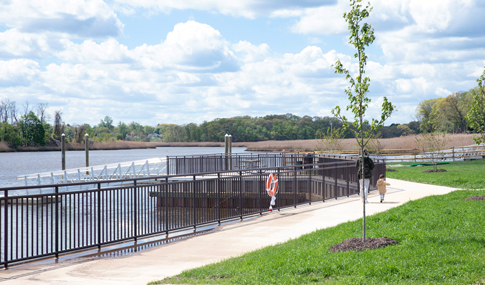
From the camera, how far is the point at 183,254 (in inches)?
Answer: 325

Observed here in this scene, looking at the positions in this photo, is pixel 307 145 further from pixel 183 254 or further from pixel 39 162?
pixel 183 254

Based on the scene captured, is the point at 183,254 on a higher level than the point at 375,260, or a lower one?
lower

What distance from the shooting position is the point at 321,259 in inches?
270

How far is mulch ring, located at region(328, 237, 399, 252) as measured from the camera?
7.50m

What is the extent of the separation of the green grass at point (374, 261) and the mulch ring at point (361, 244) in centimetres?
21

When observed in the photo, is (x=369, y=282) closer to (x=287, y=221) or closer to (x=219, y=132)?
(x=287, y=221)

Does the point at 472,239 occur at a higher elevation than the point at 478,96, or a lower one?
lower

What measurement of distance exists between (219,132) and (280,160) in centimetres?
10530

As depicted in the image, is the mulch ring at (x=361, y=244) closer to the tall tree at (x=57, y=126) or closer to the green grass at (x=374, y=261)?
the green grass at (x=374, y=261)

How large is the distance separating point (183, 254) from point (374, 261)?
356 cm

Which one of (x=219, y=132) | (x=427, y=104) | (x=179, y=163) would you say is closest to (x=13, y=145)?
(x=219, y=132)

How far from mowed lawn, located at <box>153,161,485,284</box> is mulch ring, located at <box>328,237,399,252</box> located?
202mm

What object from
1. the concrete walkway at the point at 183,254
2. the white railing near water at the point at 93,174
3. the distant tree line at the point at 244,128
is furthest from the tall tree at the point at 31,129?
the concrete walkway at the point at 183,254

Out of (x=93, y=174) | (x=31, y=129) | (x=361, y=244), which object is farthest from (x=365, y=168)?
(x=31, y=129)
